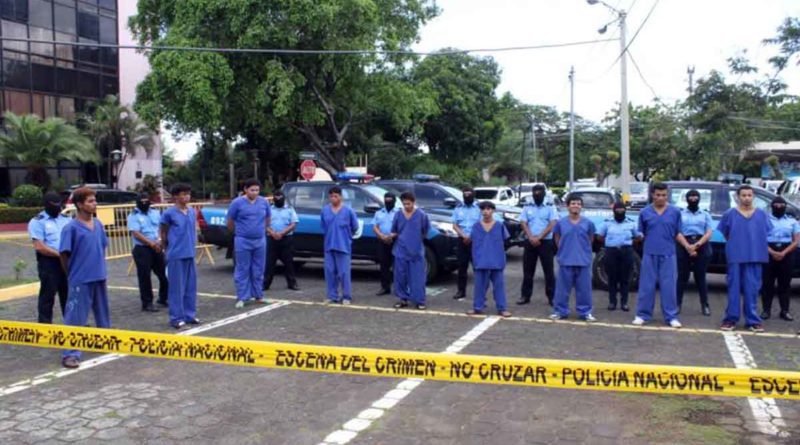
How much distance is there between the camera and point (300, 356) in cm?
444

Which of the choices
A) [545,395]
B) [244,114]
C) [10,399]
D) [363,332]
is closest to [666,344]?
[545,395]

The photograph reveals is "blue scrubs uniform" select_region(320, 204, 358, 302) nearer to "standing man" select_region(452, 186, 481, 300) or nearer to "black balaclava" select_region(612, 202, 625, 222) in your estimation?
"standing man" select_region(452, 186, 481, 300)

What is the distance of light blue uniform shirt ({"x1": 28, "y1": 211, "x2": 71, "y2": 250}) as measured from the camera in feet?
23.0

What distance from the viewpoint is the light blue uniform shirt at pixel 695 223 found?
844 centimetres

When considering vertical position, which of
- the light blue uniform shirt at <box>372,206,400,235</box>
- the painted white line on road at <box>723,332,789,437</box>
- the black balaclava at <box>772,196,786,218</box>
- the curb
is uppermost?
the black balaclava at <box>772,196,786,218</box>

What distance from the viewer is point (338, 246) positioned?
9203 millimetres

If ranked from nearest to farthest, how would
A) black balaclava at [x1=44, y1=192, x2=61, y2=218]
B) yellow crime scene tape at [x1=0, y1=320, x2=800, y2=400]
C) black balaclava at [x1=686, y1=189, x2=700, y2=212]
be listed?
yellow crime scene tape at [x1=0, y1=320, x2=800, y2=400], black balaclava at [x1=44, y1=192, x2=61, y2=218], black balaclava at [x1=686, y1=189, x2=700, y2=212]

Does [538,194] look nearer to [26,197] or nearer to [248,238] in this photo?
[248,238]

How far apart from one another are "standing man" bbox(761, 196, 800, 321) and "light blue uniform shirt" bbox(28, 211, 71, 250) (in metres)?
7.74

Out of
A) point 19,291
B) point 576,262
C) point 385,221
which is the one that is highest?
point 385,221

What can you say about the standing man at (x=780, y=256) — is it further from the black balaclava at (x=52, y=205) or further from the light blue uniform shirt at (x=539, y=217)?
the black balaclava at (x=52, y=205)

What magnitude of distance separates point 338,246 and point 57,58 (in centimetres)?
2761

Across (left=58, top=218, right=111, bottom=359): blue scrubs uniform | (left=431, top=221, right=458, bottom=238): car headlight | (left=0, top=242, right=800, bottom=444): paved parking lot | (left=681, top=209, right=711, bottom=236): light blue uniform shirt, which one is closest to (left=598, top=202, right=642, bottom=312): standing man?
(left=681, top=209, right=711, bottom=236): light blue uniform shirt

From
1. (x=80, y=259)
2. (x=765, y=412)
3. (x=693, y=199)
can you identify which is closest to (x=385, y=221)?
(x=693, y=199)
